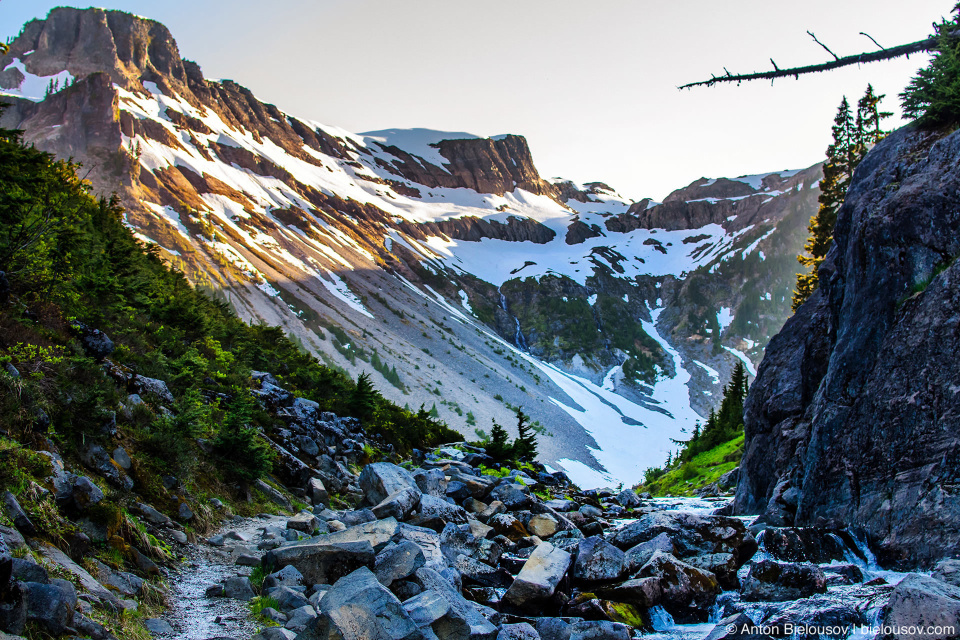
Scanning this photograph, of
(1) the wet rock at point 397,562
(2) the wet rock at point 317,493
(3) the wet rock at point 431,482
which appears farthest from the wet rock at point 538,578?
(2) the wet rock at point 317,493

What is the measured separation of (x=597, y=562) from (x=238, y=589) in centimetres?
641

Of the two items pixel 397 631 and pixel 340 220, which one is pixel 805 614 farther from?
pixel 340 220

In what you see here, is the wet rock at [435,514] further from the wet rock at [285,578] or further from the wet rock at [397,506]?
the wet rock at [285,578]

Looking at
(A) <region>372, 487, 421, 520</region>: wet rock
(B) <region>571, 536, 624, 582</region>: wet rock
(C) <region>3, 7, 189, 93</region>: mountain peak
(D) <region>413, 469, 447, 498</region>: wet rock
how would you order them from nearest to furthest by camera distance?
(B) <region>571, 536, 624, 582</region>: wet rock, (A) <region>372, 487, 421, 520</region>: wet rock, (D) <region>413, 469, 447, 498</region>: wet rock, (C) <region>3, 7, 189, 93</region>: mountain peak

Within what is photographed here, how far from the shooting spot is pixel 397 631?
5.91 m

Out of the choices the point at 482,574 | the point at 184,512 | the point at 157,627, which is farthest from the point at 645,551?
the point at 184,512

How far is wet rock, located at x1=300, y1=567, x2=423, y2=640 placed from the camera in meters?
5.55

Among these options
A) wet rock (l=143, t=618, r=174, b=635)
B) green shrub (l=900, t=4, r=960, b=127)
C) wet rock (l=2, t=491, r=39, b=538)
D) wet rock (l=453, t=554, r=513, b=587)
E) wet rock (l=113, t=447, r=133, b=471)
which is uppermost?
green shrub (l=900, t=4, r=960, b=127)

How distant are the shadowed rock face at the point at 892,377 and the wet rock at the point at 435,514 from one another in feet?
28.7

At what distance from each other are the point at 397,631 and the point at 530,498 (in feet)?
33.9

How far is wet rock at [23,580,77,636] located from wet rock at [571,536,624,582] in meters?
7.99

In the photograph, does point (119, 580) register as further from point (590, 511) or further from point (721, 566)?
point (590, 511)

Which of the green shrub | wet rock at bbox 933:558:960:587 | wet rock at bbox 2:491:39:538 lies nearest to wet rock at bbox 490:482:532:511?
wet rock at bbox 933:558:960:587

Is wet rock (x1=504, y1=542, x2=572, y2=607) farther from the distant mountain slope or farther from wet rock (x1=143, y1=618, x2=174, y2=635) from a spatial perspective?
the distant mountain slope
